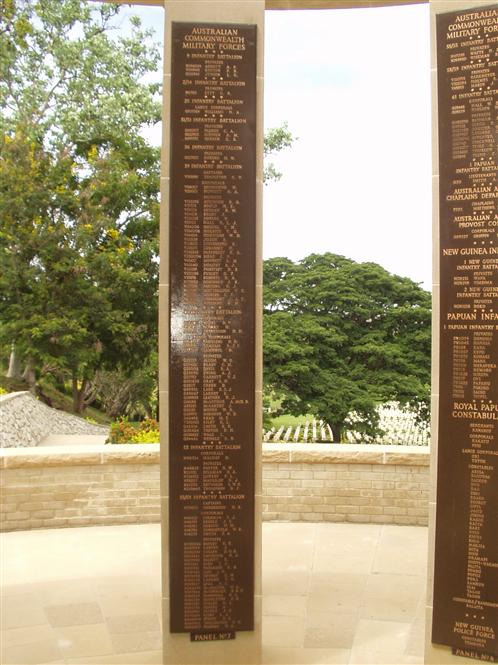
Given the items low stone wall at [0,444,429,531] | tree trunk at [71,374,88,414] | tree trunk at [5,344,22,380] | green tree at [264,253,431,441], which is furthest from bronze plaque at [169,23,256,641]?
tree trunk at [71,374,88,414]

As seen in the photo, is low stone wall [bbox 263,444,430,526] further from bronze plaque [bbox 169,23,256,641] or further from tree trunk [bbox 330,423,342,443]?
tree trunk [bbox 330,423,342,443]

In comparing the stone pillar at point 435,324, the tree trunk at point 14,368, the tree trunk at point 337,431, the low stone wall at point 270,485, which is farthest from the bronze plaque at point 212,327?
the tree trunk at point 14,368

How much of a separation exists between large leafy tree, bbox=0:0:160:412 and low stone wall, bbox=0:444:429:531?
24.1 feet

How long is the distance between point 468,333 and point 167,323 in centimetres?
194

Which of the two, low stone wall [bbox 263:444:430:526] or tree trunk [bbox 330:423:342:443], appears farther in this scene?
tree trunk [bbox 330:423:342:443]

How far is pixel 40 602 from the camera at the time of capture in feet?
17.1

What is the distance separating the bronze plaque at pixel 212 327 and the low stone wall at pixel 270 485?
295 centimetres

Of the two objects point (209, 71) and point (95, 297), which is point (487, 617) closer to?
point (209, 71)

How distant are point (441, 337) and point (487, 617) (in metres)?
1.82

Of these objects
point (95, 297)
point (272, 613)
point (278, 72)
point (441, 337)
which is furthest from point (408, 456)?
point (278, 72)

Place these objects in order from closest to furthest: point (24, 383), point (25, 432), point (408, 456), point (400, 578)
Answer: point (400, 578), point (408, 456), point (25, 432), point (24, 383)

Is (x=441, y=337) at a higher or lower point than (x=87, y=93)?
lower

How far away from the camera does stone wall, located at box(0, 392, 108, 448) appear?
11.5 m

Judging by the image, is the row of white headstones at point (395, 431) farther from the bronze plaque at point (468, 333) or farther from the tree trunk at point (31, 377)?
the bronze plaque at point (468, 333)
